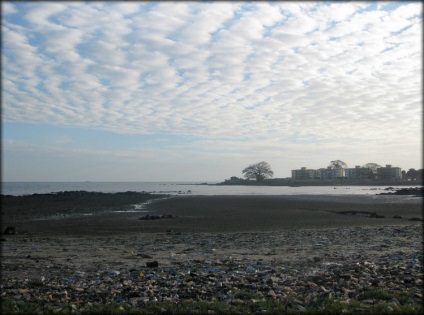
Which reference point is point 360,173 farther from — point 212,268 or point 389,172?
point 212,268

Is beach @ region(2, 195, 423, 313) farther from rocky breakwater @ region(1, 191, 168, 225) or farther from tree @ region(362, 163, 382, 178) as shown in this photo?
tree @ region(362, 163, 382, 178)

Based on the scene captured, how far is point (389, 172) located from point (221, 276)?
185218mm

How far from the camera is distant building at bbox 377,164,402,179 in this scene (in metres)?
171

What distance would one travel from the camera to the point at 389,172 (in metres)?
175

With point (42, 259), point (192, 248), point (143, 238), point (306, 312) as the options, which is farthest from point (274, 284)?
point (143, 238)

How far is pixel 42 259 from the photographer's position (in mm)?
12562

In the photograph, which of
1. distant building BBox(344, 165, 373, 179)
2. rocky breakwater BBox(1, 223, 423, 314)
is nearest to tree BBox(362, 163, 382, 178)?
distant building BBox(344, 165, 373, 179)

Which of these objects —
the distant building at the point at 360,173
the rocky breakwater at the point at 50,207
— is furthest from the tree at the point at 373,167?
the rocky breakwater at the point at 50,207

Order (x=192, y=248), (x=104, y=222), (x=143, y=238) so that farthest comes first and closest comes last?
(x=104, y=222) < (x=143, y=238) < (x=192, y=248)

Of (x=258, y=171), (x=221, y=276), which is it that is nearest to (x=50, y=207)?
(x=221, y=276)

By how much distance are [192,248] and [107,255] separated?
10.8ft

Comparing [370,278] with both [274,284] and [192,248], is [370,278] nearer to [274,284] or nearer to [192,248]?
[274,284]

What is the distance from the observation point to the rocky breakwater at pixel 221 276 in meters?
7.28

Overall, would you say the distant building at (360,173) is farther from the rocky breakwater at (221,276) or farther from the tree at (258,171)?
the rocky breakwater at (221,276)
